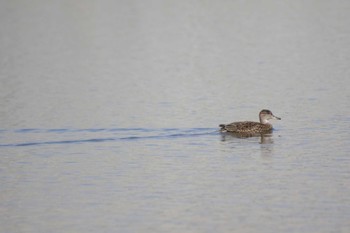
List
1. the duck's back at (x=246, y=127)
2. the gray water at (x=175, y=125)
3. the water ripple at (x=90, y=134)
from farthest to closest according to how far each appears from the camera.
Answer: the duck's back at (x=246, y=127) → the water ripple at (x=90, y=134) → the gray water at (x=175, y=125)

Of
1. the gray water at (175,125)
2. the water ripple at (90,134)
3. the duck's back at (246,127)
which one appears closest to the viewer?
the gray water at (175,125)

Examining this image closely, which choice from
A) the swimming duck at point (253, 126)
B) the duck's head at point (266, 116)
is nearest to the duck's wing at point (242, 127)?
the swimming duck at point (253, 126)

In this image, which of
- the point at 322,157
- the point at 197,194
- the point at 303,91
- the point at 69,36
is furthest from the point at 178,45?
the point at 197,194

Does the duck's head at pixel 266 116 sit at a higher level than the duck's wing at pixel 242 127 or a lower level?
higher

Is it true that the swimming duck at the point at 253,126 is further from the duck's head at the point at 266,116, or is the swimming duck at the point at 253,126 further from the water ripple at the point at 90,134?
the water ripple at the point at 90,134

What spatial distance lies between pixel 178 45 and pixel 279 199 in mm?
23884

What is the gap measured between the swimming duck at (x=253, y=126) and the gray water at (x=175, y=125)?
0.30 metres

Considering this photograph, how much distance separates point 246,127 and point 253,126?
21cm

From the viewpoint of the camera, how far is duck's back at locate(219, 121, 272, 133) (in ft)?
67.4

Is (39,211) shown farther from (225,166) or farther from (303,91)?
(303,91)

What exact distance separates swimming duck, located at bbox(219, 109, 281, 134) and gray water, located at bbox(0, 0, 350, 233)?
0.30 meters

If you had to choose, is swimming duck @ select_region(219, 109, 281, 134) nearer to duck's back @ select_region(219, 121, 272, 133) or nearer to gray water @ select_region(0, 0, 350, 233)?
duck's back @ select_region(219, 121, 272, 133)

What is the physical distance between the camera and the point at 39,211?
14.1 meters

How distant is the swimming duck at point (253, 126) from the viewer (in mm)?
20578
